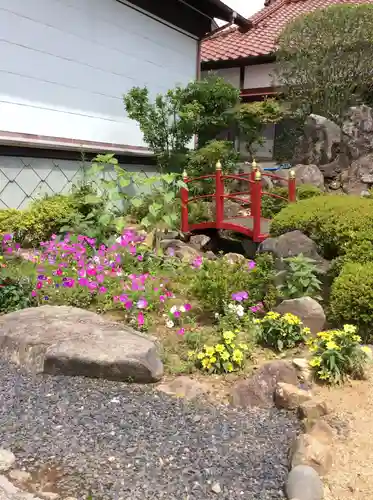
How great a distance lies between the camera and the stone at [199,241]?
9.05 m

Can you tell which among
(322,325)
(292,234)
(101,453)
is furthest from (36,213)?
(101,453)

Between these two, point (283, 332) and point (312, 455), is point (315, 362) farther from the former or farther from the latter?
point (312, 455)

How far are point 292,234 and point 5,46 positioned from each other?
205 inches

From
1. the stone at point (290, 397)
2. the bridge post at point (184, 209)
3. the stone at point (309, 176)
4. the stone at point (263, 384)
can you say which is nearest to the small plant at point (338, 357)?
the stone at point (263, 384)

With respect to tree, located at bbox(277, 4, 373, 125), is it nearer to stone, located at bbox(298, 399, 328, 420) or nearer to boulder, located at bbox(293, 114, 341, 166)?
boulder, located at bbox(293, 114, 341, 166)

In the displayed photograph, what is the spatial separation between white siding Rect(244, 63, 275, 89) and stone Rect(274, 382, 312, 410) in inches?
546

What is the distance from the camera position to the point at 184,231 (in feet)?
30.4

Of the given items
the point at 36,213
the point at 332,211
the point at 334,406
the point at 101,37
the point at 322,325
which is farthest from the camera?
the point at 101,37

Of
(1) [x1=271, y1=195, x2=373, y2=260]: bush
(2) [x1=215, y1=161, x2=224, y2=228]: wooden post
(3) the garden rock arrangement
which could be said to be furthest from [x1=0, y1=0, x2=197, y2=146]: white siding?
(1) [x1=271, y1=195, x2=373, y2=260]: bush

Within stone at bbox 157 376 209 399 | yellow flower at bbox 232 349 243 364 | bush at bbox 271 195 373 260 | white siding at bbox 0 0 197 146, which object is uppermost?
white siding at bbox 0 0 197 146

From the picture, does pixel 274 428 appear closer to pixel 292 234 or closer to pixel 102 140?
pixel 292 234

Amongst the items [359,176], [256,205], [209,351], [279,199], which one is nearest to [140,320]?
[209,351]

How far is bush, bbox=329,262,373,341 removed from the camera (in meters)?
4.50

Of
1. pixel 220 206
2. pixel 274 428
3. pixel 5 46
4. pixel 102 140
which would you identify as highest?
pixel 5 46
